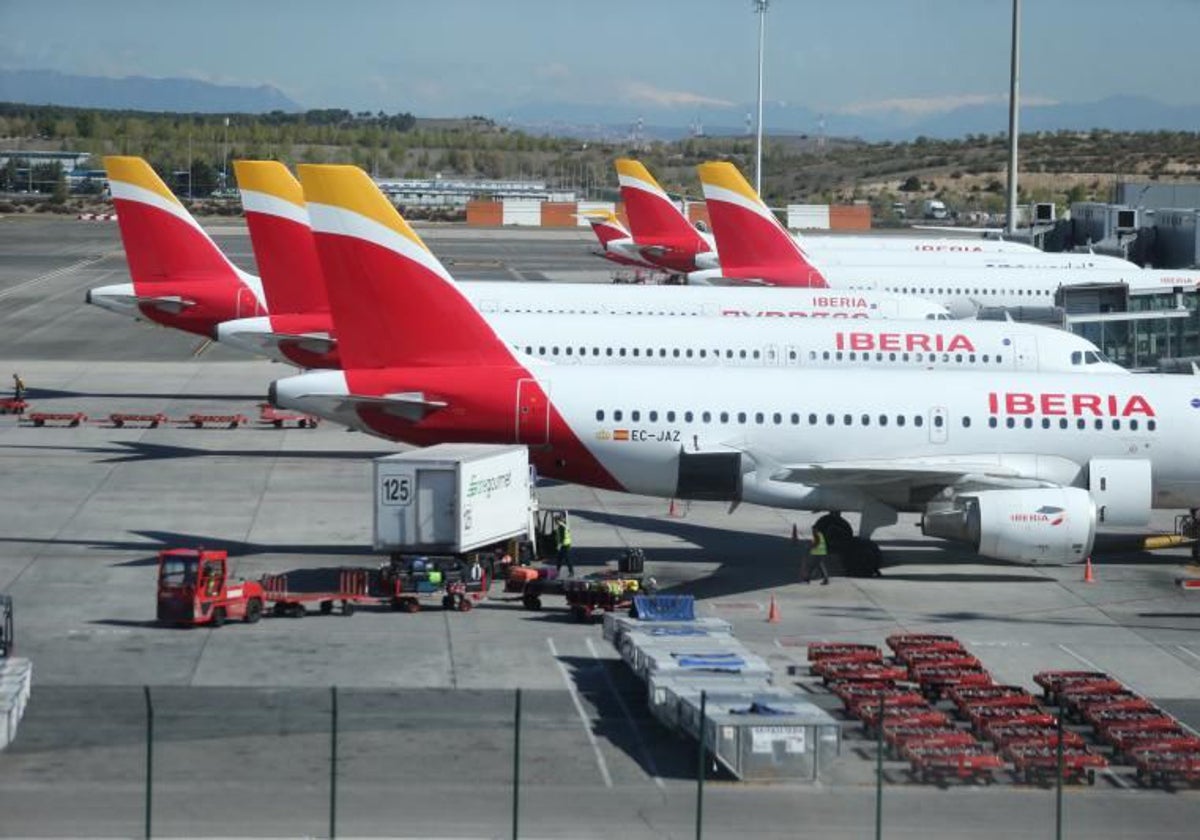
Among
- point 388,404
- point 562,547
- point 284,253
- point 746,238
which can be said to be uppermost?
point 746,238

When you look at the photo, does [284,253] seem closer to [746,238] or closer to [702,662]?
[746,238]

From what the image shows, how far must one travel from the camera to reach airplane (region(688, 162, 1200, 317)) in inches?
2913

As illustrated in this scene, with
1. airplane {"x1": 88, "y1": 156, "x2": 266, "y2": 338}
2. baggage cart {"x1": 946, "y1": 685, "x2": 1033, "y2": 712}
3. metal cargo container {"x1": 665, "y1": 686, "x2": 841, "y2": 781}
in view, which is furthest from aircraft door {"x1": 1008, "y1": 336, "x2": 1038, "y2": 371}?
→ metal cargo container {"x1": 665, "y1": 686, "x2": 841, "y2": 781}

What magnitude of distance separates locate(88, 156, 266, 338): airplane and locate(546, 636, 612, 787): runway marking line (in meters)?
27.3

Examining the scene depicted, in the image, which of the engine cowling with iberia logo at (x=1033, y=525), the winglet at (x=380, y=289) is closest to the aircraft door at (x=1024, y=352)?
the engine cowling with iberia logo at (x=1033, y=525)

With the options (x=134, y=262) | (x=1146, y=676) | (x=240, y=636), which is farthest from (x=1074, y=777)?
(x=134, y=262)

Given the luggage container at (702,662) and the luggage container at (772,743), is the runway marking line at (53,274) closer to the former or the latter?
the luggage container at (702,662)

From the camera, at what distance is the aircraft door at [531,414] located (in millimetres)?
37969

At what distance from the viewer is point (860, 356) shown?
53.3 metres

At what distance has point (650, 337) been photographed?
52.1m

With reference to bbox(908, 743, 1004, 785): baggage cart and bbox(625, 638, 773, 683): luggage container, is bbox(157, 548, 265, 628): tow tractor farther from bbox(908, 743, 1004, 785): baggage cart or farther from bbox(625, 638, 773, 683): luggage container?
bbox(908, 743, 1004, 785): baggage cart

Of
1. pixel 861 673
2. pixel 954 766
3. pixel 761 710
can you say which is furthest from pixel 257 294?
pixel 954 766

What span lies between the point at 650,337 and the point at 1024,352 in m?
10.6

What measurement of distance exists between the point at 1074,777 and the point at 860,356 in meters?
28.9
